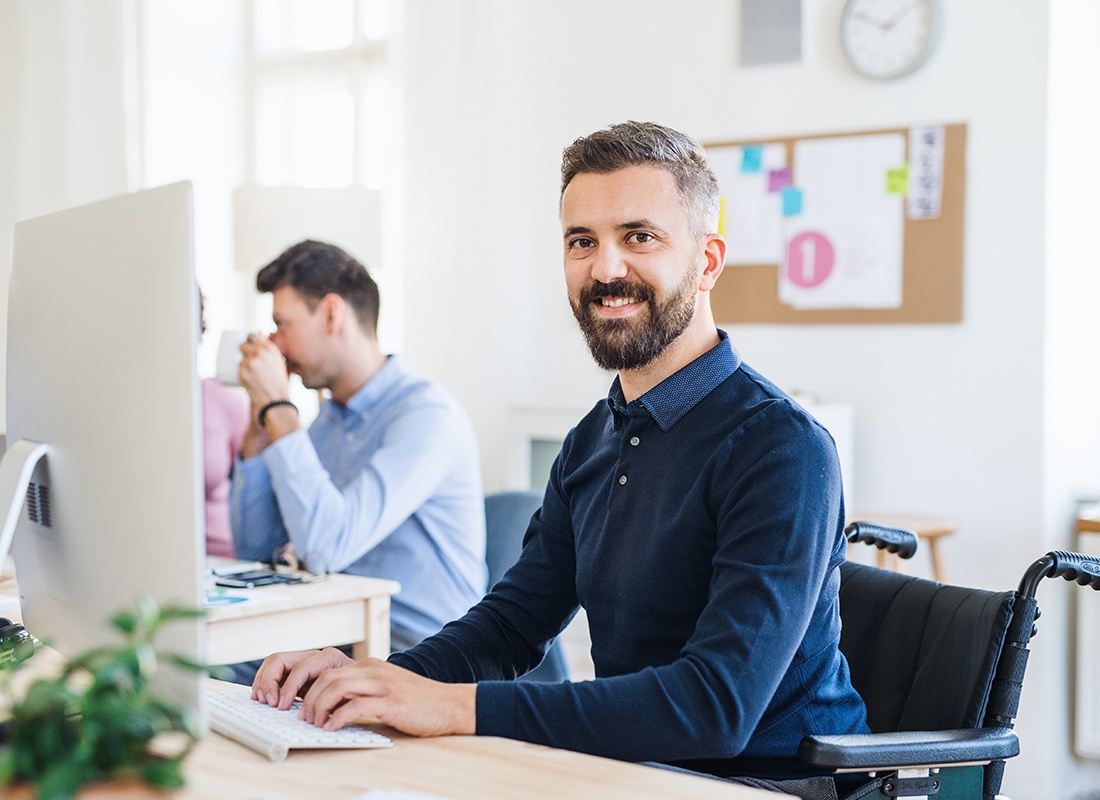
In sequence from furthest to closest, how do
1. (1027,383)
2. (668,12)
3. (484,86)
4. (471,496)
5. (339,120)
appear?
1. (339,120)
2. (484,86)
3. (668,12)
4. (1027,383)
5. (471,496)

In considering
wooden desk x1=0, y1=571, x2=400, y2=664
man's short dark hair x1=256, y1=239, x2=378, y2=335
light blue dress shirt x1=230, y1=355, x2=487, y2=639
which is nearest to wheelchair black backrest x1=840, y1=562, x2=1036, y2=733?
wooden desk x1=0, y1=571, x2=400, y2=664

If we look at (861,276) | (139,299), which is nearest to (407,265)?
(861,276)

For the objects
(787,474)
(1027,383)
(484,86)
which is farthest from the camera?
(484,86)

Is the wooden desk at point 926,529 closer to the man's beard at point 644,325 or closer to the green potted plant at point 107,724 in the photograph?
the man's beard at point 644,325

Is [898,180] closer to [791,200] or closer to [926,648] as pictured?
[791,200]

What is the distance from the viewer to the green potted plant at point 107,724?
2.74 ft

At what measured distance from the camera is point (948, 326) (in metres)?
3.73

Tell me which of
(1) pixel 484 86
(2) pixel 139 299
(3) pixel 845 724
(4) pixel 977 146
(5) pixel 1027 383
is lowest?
(3) pixel 845 724

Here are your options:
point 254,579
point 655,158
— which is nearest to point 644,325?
point 655,158

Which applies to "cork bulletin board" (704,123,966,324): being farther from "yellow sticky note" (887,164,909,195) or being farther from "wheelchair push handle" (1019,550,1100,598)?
"wheelchair push handle" (1019,550,1100,598)

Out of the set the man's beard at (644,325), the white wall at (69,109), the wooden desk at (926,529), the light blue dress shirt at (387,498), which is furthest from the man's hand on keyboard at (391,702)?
the white wall at (69,109)

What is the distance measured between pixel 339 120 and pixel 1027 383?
2937mm

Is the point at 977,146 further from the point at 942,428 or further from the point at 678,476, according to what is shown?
the point at 678,476

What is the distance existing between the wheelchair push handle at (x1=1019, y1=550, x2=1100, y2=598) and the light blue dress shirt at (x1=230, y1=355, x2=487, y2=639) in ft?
4.34
